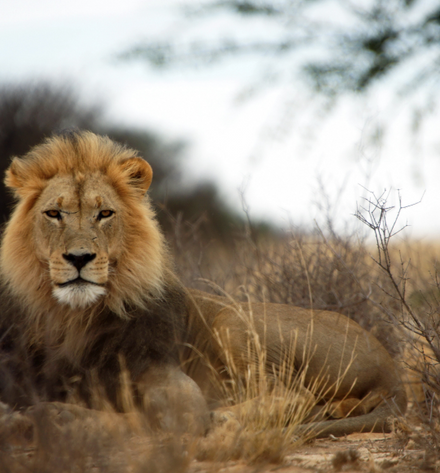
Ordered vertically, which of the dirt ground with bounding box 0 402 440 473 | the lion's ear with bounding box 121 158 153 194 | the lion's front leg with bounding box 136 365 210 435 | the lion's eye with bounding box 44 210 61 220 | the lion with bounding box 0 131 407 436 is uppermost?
the lion's ear with bounding box 121 158 153 194

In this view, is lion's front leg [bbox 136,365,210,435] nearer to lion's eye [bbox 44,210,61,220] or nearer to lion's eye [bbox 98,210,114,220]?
lion's eye [bbox 98,210,114,220]

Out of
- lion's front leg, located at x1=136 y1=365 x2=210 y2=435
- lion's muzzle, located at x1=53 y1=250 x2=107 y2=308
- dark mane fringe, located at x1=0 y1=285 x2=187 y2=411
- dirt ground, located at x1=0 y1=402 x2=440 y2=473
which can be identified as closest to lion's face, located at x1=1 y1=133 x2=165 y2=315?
lion's muzzle, located at x1=53 y1=250 x2=107 y2=308

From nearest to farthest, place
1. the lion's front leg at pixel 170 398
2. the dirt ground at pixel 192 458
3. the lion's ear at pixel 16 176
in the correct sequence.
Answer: the dirt ground at pixel 192 458 < the lion's front leg at pixel 170 398 < the lion's ear at pixel 16 176

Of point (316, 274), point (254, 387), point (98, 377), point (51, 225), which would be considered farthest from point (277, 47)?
point (316, 274)

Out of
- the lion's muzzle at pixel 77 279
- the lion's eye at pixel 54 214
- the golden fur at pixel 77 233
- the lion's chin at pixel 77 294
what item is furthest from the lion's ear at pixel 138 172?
the lion's chin at pixel 77 294

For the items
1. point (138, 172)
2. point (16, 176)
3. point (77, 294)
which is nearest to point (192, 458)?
point (77, 294)

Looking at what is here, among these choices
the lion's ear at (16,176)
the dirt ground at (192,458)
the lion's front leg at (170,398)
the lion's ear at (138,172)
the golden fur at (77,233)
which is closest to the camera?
the dirt ground at (192,458)

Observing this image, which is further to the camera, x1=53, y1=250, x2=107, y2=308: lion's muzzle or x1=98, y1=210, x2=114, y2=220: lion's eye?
x1=98, y1=210, x2=114, y2=220: lion's eye

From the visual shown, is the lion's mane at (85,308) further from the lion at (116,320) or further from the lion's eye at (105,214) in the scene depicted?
the lion's eye at (105,214)

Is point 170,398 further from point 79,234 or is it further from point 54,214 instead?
point 54,214

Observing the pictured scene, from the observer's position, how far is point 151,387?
3.79m

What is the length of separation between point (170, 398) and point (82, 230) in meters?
1.13

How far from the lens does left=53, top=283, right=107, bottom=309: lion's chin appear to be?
11.9 feet

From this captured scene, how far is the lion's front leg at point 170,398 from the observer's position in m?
3.36
